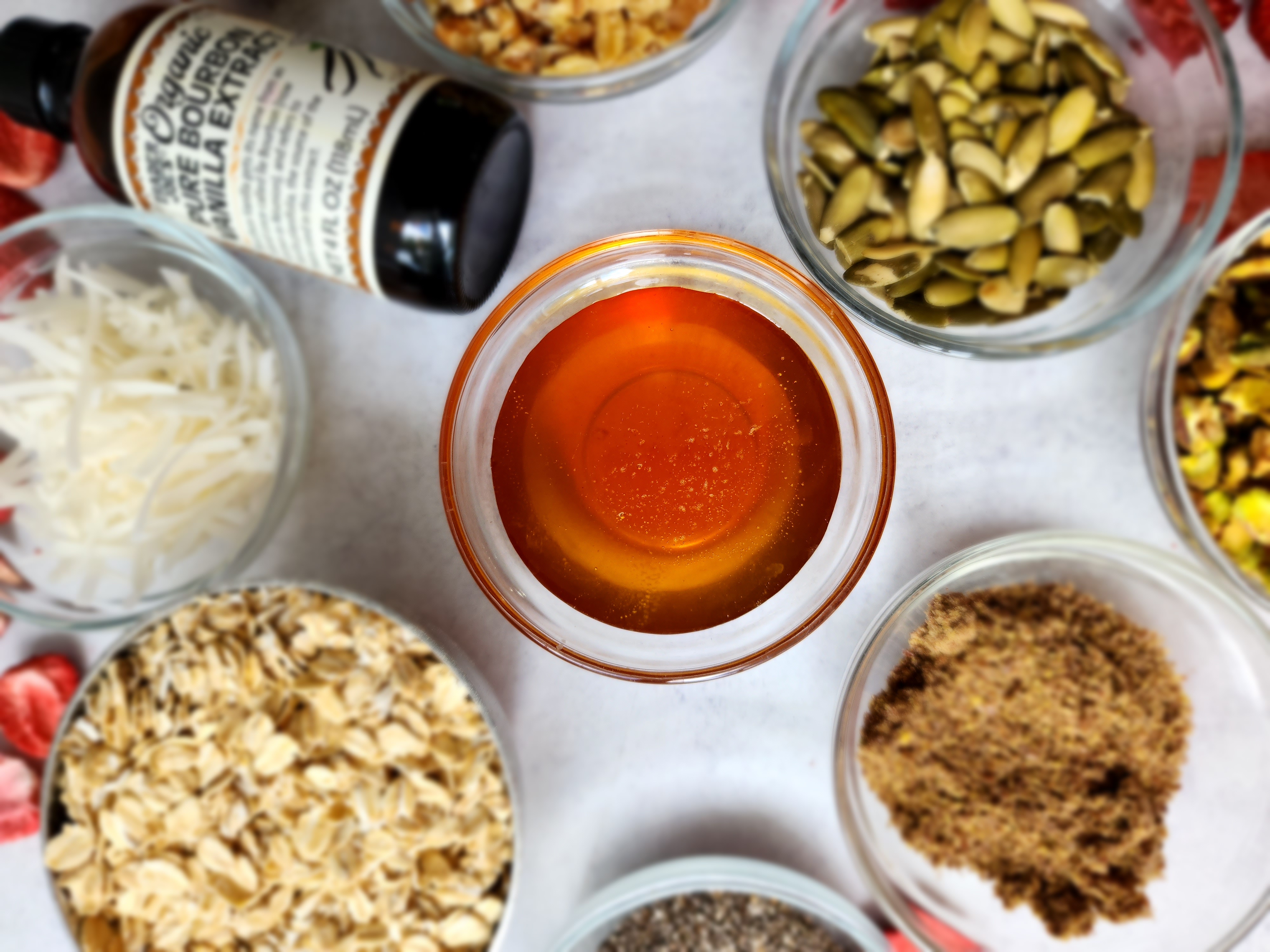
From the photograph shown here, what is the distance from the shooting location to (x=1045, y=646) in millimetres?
661

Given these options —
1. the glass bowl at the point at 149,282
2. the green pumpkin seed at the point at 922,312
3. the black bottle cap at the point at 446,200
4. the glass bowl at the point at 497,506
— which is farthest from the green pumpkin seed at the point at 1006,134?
the glass bowl at the point at 149,282

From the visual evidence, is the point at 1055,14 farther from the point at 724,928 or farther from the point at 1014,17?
the point at 724,928

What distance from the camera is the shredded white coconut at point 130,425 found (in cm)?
65

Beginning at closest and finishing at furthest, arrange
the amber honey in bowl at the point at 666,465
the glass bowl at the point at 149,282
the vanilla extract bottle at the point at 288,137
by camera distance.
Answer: the amber honey in bowl at the point at 666,465
the vanilla extract bottle at the point at 288,137
the glass bowl at the point at 149,282

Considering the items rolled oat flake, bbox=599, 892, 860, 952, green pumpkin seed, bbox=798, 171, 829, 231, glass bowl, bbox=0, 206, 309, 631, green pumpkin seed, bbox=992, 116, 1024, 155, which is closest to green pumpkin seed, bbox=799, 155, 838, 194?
green pumpkin seed, bbox=798, 171, 829, 231

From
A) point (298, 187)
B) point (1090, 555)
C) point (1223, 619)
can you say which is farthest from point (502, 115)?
point (1223, 619)

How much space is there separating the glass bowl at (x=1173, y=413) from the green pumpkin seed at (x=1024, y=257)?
4.7 inches

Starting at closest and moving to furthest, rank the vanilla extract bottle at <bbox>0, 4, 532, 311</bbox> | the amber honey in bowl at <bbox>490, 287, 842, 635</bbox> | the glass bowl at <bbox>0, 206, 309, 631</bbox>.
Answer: the amber honey in bowl at <bbox>490, 287, 842, 635</bbox> → the vanilla extract bottle at <bbox>0, 4, 532, 311</bbox> → the glass bowl at <bbox>0, 206, 309, 631</bbox>

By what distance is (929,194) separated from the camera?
0.59 m

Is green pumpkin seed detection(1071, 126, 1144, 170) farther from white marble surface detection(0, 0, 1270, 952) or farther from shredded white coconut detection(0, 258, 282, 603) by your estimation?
shredded white coconut detection(0, 258, 282, 603)

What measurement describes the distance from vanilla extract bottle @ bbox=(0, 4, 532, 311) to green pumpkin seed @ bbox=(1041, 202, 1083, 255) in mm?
363

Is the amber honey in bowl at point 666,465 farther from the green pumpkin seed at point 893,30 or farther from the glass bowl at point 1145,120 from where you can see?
the green pumpkin seed at point 893,30

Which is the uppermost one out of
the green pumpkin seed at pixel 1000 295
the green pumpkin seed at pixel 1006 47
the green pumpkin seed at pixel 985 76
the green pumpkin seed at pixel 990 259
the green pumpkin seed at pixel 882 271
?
the green pumpkin seed at pixel 1006 47

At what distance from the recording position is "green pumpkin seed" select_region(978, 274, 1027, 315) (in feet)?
1.99
